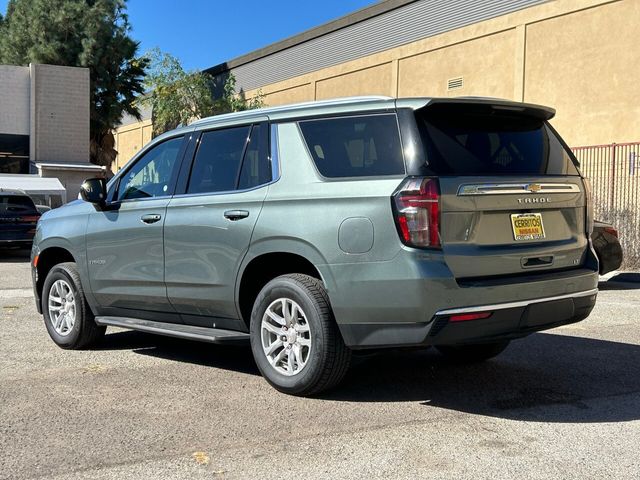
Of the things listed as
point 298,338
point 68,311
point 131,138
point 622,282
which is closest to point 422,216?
point 298,338

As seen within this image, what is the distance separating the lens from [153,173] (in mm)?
6383

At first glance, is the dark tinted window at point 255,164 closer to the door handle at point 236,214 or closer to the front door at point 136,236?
the door handle at point 236,214

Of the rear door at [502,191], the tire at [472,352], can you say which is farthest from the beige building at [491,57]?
the rear door at [502,191]

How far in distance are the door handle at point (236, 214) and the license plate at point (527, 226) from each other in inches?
71.8

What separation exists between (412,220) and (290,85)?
33976 millimetres

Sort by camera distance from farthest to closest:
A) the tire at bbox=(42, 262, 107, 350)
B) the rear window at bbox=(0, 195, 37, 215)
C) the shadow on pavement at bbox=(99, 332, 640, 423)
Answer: the rear window at bbox=(0, 195, 37, 215) < the tire at bbox=(42, 262, 107, 350) < the shadow on pavement at bbox=(99, 332, 640, 423)

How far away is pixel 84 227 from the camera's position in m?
6.62

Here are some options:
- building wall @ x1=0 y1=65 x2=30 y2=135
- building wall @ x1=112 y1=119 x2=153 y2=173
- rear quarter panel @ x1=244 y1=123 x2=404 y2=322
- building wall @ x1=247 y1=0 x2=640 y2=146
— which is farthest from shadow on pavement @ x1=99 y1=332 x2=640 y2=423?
building wall @ x1=112 y1=119 x2=153 y2=173

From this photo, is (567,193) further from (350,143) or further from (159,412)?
(159,412)

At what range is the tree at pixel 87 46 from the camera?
129ft

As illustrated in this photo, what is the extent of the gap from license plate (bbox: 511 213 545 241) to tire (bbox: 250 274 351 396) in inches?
50.6

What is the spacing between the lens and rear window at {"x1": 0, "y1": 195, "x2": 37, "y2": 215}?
18062 mm

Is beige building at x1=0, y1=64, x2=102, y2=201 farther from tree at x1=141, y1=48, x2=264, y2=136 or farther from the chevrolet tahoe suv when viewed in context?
the chevrolet tahoe suv

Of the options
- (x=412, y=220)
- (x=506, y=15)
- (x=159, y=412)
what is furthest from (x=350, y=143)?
(x=506, y=15)
